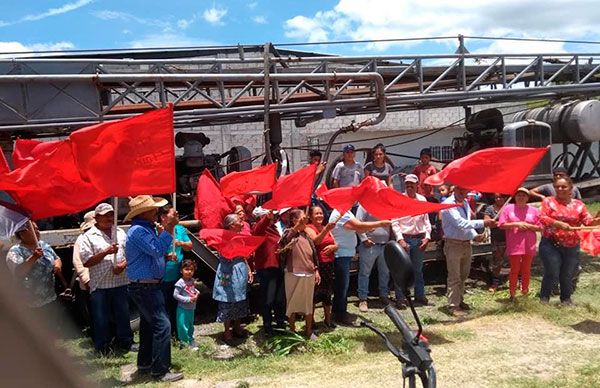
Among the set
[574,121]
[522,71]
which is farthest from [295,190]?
[574,121]

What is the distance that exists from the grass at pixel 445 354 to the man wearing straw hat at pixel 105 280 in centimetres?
23

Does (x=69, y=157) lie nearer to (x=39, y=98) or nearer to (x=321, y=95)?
(x=39, y=98)

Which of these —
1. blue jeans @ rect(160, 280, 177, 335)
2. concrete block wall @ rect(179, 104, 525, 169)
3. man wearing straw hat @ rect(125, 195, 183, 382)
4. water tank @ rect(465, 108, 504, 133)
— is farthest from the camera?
concrete block wall @ rect(179, 104, 525, 169)

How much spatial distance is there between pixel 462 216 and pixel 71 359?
6.97m

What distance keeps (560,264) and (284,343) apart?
368cm

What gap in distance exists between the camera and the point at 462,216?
24.8ft

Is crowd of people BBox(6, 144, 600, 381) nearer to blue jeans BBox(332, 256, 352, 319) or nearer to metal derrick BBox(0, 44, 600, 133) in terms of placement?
blue jeans BBox(332, 256, 352, 319)

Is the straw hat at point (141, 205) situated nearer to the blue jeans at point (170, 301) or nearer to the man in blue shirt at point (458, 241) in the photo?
the blue jeans at point (170, 301)

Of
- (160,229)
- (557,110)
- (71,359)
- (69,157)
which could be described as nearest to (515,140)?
(557,110)

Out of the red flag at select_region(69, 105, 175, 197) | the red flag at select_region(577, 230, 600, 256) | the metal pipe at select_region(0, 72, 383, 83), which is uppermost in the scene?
the metal pipe at select_region(0, 72, 383, 83)

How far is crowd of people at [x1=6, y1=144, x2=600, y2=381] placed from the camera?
555 centimetres

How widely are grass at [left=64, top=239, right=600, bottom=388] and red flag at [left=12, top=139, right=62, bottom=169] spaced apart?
184 cm

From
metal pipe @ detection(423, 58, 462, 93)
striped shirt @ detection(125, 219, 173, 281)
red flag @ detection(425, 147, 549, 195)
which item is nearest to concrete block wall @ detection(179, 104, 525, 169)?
metal pipe @ detection(423, 58, 462, 93)

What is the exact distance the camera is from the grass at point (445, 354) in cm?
541
